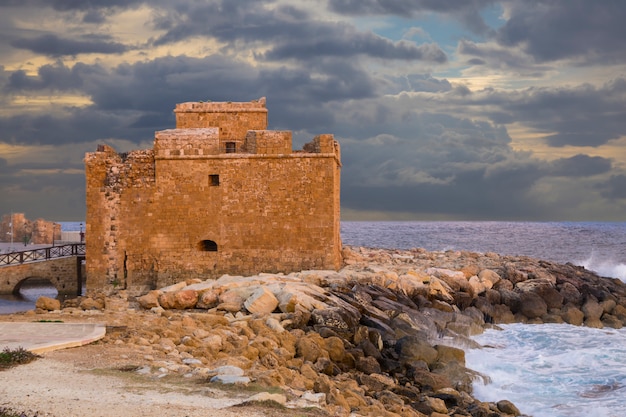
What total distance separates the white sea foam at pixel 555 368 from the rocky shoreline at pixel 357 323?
0.76m

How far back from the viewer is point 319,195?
23.4 m

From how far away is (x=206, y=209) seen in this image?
2366cm

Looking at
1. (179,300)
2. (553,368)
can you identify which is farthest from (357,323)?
(553,368)

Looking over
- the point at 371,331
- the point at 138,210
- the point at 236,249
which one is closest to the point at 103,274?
the point at 138,210

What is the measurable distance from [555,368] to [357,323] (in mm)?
5194

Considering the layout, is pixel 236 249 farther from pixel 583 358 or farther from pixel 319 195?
pixel 583 358

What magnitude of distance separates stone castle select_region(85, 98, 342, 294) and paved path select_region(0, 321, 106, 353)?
29.1 feet

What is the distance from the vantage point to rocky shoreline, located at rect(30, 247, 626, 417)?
12.0 m

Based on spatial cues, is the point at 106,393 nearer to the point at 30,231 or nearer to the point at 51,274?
the point at 51,274

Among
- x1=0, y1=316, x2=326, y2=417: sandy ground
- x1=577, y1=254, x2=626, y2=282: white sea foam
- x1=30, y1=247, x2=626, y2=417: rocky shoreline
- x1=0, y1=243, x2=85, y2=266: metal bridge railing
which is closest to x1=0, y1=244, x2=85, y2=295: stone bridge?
x1=0, y1=243, x2=85, y2=266: metal bridge railing

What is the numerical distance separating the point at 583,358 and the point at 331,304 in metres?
6.85

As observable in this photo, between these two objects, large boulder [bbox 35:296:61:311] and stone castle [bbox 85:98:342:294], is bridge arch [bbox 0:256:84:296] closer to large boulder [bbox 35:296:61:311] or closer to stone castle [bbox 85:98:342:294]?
stone castle [bbox 85:98:342:294]

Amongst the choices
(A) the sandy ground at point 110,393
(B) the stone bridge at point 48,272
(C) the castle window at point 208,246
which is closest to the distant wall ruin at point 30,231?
(B) the stone bridge at point 48,272

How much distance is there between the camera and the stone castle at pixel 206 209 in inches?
921
